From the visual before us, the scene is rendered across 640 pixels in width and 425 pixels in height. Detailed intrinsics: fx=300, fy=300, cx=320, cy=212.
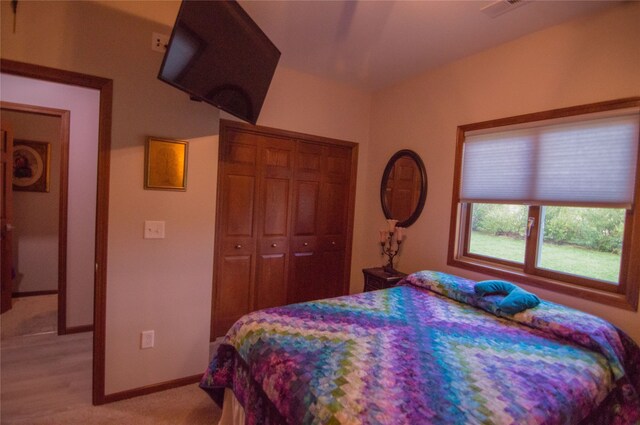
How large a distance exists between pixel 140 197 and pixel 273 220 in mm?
1281

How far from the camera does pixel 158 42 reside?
1979 mm

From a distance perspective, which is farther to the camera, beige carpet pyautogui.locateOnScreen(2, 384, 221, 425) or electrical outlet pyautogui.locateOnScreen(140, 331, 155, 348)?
electrical outlet pyautogui.locateOnScreen(140, 331, 155, 348)

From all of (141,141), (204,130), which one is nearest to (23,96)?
(141,141)

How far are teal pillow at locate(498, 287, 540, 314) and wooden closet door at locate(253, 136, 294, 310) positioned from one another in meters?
1.97

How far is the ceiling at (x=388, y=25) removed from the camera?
1.91m

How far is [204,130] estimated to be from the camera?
2186mm

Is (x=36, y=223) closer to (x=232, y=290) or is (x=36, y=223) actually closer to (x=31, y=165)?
(x=31, y=165)

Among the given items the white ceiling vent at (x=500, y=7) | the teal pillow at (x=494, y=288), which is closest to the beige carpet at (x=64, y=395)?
the teal pillow at (x=494, y=288)

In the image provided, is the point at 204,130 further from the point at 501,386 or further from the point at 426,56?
the point at 501,386

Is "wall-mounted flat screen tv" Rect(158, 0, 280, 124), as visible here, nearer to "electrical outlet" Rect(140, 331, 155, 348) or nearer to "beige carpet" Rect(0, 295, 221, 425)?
"electrical outlet" Rect(140, 331, 155, 348)

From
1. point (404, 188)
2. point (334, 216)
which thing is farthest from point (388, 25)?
point (334, 216)

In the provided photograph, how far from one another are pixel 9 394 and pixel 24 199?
2.79 m

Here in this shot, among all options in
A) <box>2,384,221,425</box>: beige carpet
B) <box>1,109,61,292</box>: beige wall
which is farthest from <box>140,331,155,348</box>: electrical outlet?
<box>1,109,61,292</box>: beige wall

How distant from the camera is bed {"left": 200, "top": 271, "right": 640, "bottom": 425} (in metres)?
1.03
